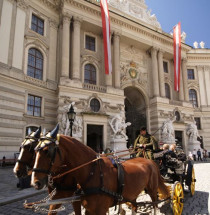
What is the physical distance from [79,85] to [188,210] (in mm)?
15225

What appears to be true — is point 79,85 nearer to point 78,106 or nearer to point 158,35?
point 78,106

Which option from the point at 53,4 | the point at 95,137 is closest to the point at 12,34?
the point at 53,4

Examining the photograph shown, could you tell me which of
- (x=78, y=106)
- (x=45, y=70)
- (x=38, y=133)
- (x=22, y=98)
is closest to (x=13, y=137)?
(x=22, y=98)

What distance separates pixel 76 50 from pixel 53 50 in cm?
247

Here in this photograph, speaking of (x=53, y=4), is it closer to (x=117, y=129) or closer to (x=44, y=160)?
(x=117, y=129)

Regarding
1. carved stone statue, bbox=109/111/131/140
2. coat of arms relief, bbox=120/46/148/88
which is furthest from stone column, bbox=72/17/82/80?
coat of arms relief, bbox=120/46/148/88

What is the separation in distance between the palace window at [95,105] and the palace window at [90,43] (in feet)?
23.5

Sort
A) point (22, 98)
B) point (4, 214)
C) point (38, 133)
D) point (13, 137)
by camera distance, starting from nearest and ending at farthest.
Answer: point (38, 133) → point (4, 214) → point (13, 137) → point (22, 98)

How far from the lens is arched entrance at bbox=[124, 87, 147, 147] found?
2348 cm

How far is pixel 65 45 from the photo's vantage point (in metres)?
19.3

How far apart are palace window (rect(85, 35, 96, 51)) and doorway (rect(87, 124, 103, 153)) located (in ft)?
32.0

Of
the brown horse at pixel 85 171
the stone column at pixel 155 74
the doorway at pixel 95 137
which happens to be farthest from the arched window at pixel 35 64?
the brown horse at pixel 85 171

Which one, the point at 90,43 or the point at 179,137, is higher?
the point at 90,43

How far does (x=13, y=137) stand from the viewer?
586 inches
